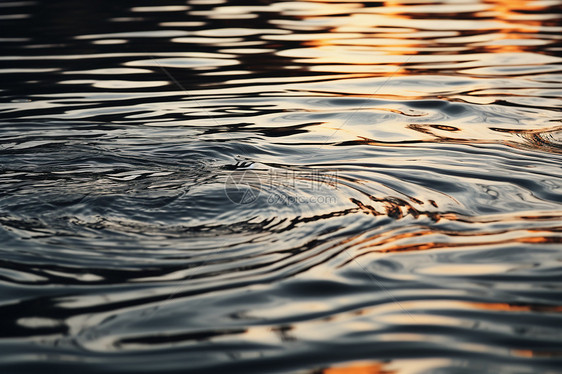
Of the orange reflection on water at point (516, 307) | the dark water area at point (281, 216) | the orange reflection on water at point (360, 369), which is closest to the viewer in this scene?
the orange reflection on water at point (360, 369)

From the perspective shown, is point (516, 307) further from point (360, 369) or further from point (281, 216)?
point (281, 216)

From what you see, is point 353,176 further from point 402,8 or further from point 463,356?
point 402,8

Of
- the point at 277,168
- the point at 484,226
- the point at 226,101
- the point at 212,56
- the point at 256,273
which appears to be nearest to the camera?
the point at 256,273

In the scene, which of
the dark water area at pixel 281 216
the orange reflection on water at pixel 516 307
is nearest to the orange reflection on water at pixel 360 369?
the dark water area at pixel 281 216

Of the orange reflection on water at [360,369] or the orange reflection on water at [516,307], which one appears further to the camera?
the orange reflection on water at [516,307]

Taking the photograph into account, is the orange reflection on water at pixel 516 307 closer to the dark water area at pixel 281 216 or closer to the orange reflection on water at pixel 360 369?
the dark water area at pixel 281 216

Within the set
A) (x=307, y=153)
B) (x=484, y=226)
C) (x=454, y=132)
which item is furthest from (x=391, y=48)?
(x=484, y=226)

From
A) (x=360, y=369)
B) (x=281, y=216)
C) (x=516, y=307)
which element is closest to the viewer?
(x=360, y=369)

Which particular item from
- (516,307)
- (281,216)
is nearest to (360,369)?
(516,307)
